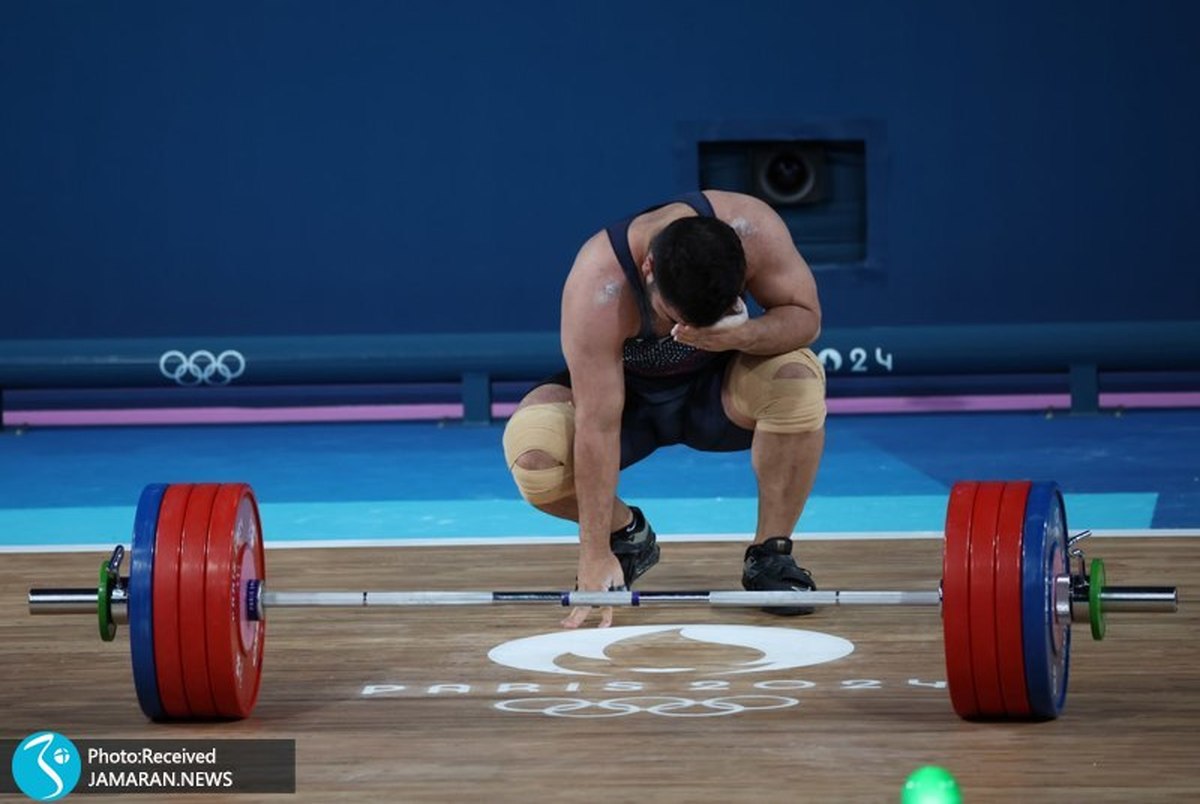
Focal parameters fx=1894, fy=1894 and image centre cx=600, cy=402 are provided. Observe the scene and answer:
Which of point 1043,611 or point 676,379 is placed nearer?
point 1043,611

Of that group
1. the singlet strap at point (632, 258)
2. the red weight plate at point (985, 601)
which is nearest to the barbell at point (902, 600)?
the red weight plate at point (985, 601)

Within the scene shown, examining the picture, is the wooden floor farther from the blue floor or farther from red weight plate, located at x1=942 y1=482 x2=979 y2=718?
the blue floor

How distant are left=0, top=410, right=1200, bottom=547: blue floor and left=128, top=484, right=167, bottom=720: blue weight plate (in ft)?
6.62

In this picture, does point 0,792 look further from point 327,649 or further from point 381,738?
point 327,649

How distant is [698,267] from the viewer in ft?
10.1

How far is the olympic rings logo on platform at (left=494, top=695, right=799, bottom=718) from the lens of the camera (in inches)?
116

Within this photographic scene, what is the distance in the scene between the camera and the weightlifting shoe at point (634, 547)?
12.6 ft

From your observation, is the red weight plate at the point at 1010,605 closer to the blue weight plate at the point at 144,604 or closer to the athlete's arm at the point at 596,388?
the athlete's arm at the point at 596,388

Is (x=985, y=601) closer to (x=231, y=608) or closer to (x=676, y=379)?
A: (x=231, y=608)

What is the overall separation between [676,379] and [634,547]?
0.36 metres

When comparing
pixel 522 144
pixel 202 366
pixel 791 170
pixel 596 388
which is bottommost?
pixel 596 388
